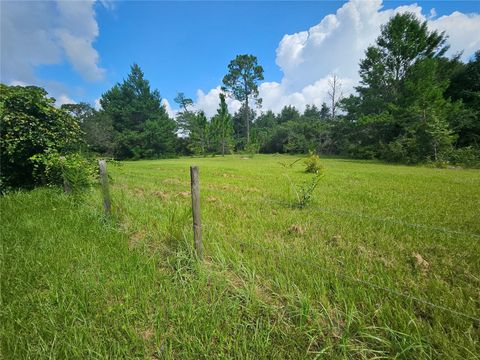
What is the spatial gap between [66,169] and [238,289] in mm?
5576

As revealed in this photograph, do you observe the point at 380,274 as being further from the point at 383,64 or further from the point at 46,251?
the point at 383,64

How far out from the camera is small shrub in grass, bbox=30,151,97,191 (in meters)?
5.29

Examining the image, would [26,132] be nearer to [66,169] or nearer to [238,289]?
[66,169]

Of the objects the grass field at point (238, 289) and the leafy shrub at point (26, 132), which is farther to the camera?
the leafy shrub at point (26, 132)

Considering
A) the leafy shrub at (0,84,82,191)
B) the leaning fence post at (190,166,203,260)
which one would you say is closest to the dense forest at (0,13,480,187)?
the leafy shrub at (0,84,82,191)

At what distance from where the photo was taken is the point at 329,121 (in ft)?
123

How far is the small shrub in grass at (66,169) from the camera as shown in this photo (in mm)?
5285

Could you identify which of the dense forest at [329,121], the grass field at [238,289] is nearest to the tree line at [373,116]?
the dense forest at [329,121]

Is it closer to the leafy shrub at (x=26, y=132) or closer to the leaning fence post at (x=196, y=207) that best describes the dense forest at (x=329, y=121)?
the leafy shrub at (x=26, y=132)

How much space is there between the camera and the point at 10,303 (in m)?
1.97

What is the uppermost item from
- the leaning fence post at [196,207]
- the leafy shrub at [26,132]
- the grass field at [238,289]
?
the leafy shrub at [26,132]

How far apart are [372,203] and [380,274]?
3.36m

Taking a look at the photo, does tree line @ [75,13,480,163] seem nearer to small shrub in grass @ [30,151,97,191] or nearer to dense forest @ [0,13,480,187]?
dense forest @ [0,13,480,187]

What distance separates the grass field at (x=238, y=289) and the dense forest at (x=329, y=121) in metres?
3.49
